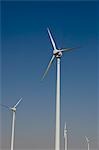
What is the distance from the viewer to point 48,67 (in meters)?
37.5

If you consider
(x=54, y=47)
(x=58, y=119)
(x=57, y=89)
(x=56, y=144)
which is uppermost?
(x=54, y=47)

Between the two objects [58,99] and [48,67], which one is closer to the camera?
[58,99]

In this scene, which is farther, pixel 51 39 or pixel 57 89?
pixel 51 39

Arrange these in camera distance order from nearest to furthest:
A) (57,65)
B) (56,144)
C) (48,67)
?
(56,144) < (57,65) < (48,67)

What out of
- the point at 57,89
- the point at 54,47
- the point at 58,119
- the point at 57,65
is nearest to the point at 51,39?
the point at 54,47

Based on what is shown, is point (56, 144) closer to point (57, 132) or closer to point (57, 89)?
point (57, 132)

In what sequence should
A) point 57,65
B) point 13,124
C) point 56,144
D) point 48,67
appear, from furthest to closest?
point 13,124 < point 48,67 < point 57,65 < point 56,144

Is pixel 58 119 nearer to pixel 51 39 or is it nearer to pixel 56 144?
pixel 56 144

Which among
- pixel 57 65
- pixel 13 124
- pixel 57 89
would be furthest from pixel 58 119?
pixel 13 124

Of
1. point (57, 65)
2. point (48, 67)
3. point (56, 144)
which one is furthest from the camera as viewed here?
point (48, 67)

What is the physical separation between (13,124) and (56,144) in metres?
16.1

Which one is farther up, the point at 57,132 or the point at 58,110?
the point at 58,110

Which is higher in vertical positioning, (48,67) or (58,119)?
(48,67)

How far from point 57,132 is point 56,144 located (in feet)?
3.60
